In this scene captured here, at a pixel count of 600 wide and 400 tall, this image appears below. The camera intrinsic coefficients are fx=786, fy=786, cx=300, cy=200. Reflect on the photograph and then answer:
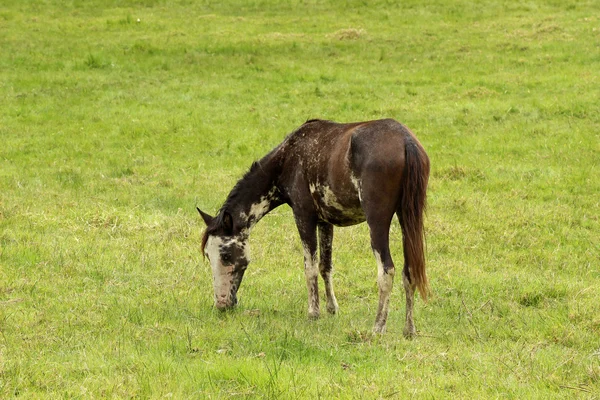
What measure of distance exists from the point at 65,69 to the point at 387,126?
20677 millimetres

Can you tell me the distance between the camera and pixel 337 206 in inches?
358

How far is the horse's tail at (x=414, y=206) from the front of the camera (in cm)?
818

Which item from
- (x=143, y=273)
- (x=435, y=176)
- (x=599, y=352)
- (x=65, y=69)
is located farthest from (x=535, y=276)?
(x=65, y=69)

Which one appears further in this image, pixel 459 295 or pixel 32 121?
pixel 32 121

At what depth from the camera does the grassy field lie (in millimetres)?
6961

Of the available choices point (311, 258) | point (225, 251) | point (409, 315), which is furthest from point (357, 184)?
point (225, 251)

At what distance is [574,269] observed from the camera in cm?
1135

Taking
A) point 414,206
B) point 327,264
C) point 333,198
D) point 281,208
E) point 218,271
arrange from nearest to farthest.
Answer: point 414,206, point 333,198, point 218,271, point 327,264, point 281,208

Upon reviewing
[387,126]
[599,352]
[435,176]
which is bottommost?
[435,176]

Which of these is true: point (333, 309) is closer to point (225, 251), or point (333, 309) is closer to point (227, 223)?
point (225, 251)

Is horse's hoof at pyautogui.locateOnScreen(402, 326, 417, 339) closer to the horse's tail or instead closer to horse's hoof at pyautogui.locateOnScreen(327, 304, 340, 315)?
the horse's tail

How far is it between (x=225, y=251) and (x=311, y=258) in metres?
1.06

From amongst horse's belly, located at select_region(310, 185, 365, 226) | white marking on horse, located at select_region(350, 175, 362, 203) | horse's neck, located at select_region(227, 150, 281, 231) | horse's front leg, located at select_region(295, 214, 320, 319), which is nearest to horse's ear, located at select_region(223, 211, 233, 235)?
horse's neck, located at select_region(227, 150, 281, 231)

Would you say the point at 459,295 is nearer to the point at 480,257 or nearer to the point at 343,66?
the point at 480,257
